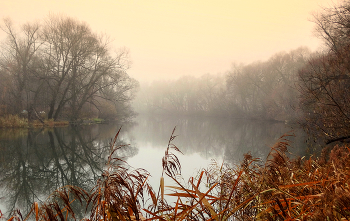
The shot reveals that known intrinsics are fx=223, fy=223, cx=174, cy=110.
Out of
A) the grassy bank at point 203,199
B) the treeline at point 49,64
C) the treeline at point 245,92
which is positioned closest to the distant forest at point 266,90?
the treeline at point 245,92

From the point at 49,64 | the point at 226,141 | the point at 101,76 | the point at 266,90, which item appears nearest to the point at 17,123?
the point at 49,64

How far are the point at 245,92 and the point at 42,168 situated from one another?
37.2 m

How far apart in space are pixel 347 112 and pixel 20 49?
24.6 metres

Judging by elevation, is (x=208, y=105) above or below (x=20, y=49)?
below

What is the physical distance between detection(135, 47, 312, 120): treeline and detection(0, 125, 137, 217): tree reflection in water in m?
15.9

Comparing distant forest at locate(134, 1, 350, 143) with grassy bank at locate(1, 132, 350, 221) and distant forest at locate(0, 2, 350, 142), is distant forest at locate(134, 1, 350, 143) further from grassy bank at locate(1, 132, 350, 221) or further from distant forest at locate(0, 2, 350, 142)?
grassy bank at locate(1, 132, 350, 221)

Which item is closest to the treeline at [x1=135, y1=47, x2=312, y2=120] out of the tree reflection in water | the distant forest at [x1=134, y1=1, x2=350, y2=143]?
the distant forest at [x1=134, y1=1, x2=350, y2=143]

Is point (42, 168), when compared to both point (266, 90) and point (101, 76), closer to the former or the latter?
point (101, 76)

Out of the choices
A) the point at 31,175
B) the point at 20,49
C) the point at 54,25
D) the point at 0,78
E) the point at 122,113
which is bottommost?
the point at 31,175

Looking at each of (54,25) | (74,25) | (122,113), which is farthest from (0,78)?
(122,113)

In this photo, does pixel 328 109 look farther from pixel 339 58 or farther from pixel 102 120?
pixel 102 120

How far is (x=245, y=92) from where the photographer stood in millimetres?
40062

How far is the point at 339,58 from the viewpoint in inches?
283

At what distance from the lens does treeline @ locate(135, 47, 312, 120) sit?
3073 centimetres
